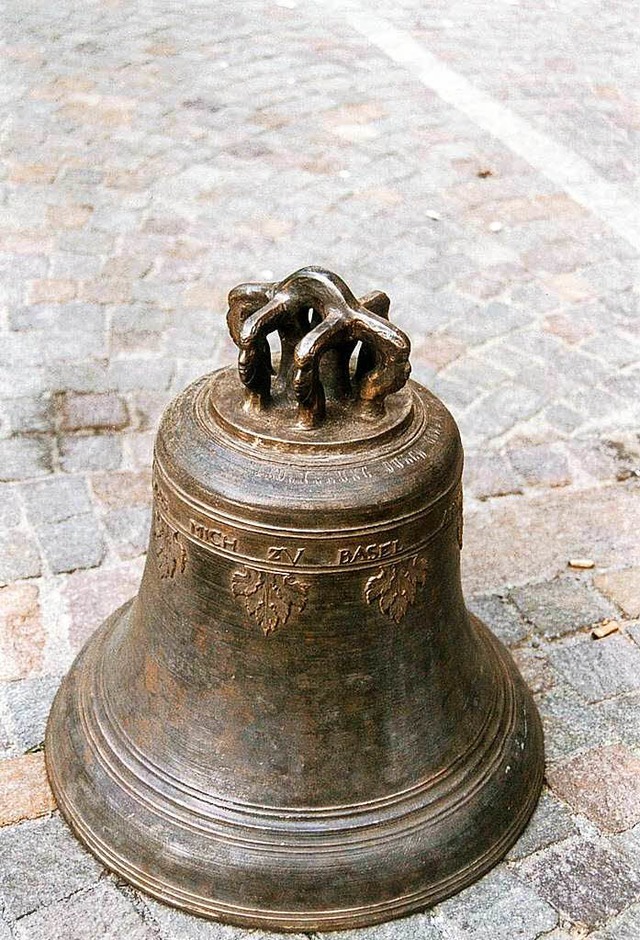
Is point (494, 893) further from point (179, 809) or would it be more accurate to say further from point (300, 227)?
point (300, 227)

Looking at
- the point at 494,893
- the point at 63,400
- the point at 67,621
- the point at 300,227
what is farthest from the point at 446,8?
the point at 494,893

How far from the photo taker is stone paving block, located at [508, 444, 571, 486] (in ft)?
14.7

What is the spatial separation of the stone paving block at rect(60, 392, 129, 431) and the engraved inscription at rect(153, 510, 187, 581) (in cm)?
197

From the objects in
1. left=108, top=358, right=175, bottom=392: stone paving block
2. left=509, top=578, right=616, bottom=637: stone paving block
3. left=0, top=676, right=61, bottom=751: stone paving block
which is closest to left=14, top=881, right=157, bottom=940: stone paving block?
left=0, top=676, right=61, bottom=751: stone paving block

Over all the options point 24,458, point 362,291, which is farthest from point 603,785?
point 362,291

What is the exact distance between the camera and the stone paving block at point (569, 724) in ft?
10.5

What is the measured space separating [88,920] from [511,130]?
6.43 metres

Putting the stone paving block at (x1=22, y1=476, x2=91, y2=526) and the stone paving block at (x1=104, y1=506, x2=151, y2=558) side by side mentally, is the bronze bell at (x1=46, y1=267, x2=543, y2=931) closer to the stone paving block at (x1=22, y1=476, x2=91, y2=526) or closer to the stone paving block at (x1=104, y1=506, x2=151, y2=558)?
the stone paving block at (x1=104, y1=506, x2=151, y2=558)

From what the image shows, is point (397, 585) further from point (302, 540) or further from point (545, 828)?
point (545, 828)

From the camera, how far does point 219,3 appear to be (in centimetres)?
1002

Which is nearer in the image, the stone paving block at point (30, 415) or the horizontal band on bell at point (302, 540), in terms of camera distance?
the horizontal band on bell at point (302, 540)

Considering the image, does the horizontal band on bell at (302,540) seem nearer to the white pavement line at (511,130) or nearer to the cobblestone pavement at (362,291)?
the cobblestone pavement at (362,291)

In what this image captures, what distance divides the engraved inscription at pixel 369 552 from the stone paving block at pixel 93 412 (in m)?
2.38

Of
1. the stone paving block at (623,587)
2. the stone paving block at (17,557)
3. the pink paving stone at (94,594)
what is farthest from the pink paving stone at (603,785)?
the stone paving block at (17,557)
